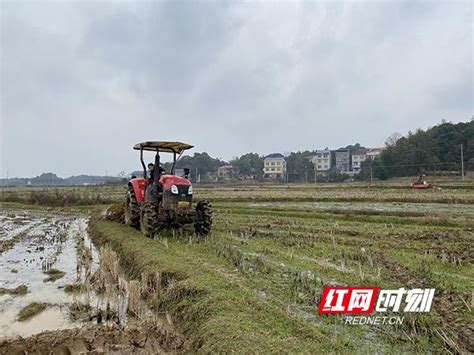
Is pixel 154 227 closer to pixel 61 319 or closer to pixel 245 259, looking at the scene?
pixel 245 259

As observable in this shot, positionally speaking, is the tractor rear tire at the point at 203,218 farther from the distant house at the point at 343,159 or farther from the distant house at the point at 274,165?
the distant house at the point at 343,159

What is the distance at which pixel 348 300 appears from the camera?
521 centimetres

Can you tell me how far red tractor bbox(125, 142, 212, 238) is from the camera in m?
10.9

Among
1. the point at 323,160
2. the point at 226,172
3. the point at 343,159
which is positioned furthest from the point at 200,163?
the point at 343,159

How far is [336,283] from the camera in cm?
613

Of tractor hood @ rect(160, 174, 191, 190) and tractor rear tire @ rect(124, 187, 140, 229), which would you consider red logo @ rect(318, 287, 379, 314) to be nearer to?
tractor hood @ rect(160, 174, 191, 190)

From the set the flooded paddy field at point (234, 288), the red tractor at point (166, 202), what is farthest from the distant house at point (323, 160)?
the red tractor at point (166, 202)

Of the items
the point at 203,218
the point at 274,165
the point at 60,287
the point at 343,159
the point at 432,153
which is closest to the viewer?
the point at 60,287

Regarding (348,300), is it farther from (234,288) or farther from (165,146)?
(165,146)

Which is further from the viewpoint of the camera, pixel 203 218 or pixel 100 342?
pixel 203 218

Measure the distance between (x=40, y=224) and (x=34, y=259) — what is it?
9.08 metres

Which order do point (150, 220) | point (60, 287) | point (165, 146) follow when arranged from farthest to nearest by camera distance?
point (165, 146) < point (150, 220) < point (60, 287)

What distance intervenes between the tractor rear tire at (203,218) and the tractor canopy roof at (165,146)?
205 centimetres

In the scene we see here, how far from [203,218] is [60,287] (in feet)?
15.9
